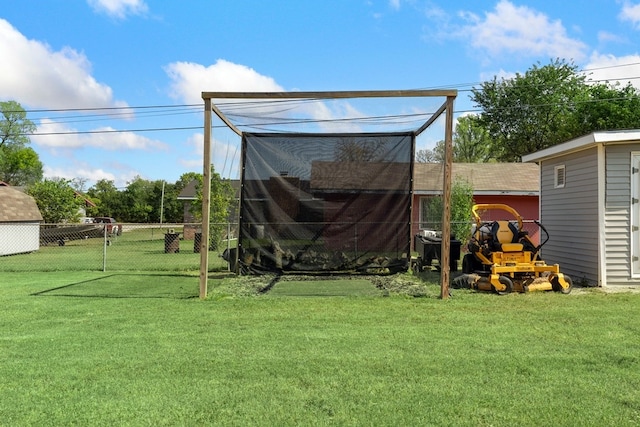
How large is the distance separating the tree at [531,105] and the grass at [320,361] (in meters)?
24.9

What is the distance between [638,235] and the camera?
8188 mm

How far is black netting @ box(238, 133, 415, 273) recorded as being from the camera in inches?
331

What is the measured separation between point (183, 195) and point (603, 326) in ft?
85.0

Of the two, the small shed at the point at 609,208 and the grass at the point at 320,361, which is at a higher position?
the small shed at the point at 609,208

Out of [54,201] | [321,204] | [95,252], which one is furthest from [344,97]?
[54,201]

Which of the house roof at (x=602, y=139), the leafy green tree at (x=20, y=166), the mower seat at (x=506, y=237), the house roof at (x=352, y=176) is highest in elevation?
the leafy green tree at (x=20, y=166)

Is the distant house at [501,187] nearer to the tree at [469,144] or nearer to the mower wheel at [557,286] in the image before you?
the mower wheel at [557,286]

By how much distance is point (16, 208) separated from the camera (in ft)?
62.3

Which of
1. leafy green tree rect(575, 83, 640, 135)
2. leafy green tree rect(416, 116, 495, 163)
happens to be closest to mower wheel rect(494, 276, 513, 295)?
leafy green tree rect(575, 83, 640, 135)

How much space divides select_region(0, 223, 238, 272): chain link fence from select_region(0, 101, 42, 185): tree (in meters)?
35.8

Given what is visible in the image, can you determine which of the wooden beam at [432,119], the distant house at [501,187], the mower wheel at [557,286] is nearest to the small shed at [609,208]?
the mower wheel at [557,286]

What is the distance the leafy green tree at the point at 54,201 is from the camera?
23766 mm

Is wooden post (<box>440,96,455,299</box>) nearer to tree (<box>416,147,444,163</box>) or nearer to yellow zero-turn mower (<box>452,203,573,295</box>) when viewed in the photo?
yellow zero-turn mower (<box>452,203,573,295</box>)

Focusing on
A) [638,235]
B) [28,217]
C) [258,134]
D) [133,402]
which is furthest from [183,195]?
[133,402]
